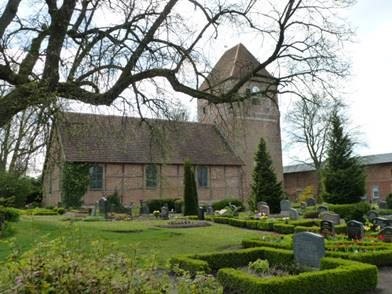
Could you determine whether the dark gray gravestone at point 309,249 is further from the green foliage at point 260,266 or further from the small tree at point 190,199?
the small tree at point 190,199

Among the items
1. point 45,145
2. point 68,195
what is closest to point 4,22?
point 45,145

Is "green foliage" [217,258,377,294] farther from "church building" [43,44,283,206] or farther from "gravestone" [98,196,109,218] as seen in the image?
"church building" [43,44,283,206]

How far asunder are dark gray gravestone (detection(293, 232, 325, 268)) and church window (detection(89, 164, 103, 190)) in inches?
975

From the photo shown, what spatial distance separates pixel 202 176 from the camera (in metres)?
38.0

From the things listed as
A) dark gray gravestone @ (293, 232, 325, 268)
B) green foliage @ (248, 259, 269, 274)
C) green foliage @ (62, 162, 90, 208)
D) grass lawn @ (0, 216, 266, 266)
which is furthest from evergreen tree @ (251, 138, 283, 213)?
green foliage @ (248, 259, 269, 274)

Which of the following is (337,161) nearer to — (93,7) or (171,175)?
(171,175)

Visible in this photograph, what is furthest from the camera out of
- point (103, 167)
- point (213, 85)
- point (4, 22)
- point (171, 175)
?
point (171, 175)

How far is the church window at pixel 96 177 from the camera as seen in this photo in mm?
32844

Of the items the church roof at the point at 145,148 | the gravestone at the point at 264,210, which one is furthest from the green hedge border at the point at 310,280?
the church roof at the point at 145,148

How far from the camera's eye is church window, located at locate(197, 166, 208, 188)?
3772cm

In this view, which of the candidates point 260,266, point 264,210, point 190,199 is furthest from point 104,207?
point 260,266

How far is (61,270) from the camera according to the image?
13.6ft

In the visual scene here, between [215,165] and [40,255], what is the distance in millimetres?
34120

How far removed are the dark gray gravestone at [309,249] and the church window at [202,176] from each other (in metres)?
27.5
